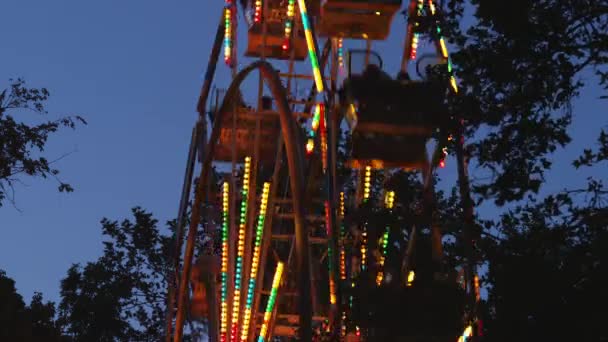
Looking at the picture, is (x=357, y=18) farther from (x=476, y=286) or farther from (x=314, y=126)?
(x=476, y=286)

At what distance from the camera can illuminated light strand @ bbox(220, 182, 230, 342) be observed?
27891 millimetres

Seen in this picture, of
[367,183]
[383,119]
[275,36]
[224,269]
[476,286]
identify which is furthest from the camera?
[275,36]

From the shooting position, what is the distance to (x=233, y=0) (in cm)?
2970

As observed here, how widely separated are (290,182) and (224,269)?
12.5 ft

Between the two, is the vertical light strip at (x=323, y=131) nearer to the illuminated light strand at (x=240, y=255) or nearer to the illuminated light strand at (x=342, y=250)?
the illuminated light strand at (x=342, y=250)

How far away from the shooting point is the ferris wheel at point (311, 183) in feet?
68.1

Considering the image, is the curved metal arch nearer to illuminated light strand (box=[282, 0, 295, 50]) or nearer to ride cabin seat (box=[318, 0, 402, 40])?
ride cabin seat (box=[318, 0, 402, 40])

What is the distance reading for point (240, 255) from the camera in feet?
92.7

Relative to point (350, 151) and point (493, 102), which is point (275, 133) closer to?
point (350, 151)

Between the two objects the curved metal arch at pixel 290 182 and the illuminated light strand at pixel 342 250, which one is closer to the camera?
the curved metal arch at pixel 290 182

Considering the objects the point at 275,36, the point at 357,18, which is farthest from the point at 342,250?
the point at 275,36

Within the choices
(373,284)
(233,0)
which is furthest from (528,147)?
(233,0)

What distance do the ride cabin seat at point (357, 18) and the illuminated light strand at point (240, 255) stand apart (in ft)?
14.1

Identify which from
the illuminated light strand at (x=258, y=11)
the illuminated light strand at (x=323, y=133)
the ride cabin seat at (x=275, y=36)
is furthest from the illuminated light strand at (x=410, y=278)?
the illuminated light strand at (x=258, y=11)
